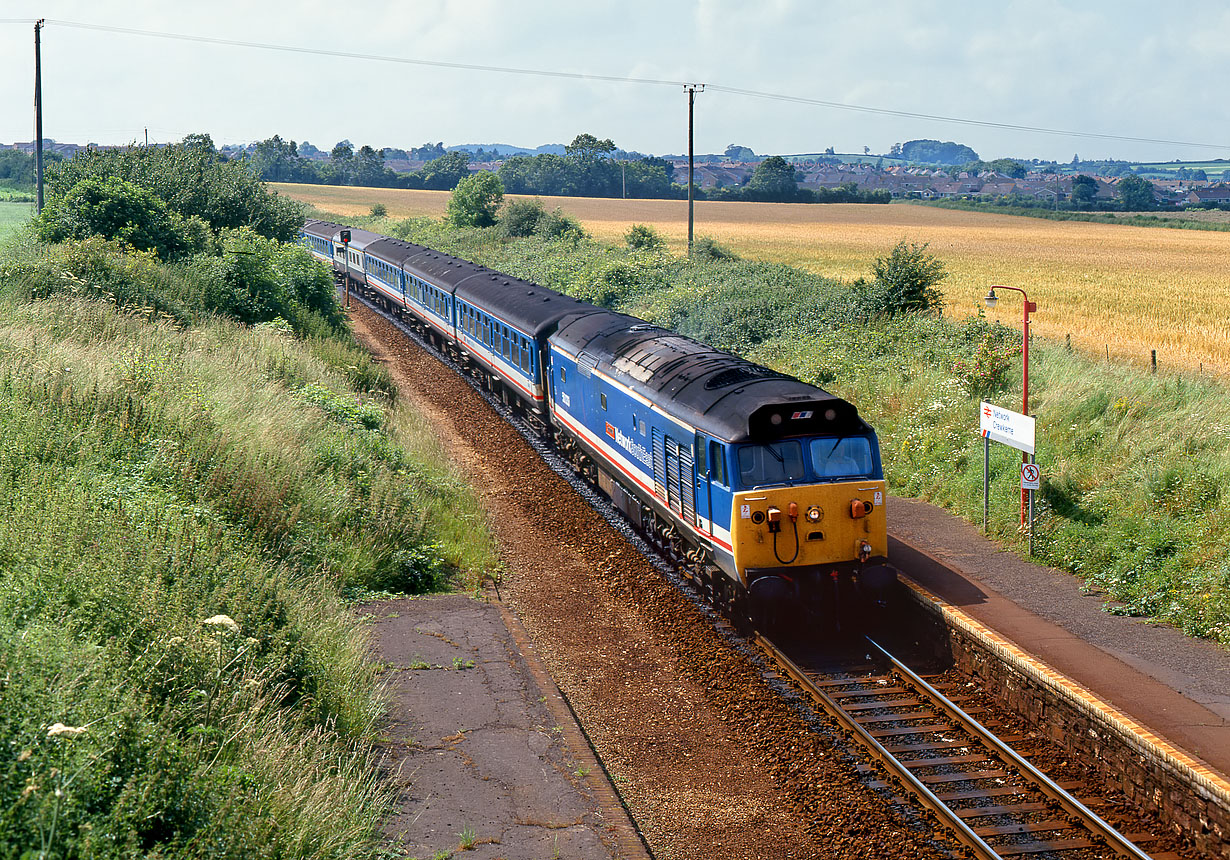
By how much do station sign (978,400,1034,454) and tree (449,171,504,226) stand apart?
59.6 m

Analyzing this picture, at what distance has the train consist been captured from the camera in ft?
41.1

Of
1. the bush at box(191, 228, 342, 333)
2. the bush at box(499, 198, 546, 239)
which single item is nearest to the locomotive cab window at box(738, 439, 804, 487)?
the bush at box(191, 228, 342, 333)

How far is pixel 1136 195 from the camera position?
120 m

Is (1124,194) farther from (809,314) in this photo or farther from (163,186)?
(163,186)

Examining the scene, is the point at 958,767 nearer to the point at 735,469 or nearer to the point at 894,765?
→ the point at 894,765

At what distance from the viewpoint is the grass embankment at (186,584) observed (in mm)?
5734

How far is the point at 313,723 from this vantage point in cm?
880

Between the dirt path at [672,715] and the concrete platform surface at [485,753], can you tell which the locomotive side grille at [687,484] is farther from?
the concrete platform surface at [485,753]

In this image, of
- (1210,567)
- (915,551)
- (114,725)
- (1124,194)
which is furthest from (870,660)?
(1124,194)

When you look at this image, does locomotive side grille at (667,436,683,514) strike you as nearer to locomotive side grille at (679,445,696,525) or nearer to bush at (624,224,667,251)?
locomotive side grille at (679,445,696,525)

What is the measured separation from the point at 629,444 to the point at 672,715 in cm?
587

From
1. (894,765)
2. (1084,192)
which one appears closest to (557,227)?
(894,765)

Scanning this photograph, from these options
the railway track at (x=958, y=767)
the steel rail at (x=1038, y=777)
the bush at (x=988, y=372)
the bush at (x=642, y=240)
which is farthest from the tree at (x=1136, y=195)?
the steel rail at (x=1038, y=777)

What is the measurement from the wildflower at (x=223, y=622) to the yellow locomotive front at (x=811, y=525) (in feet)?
20.4
